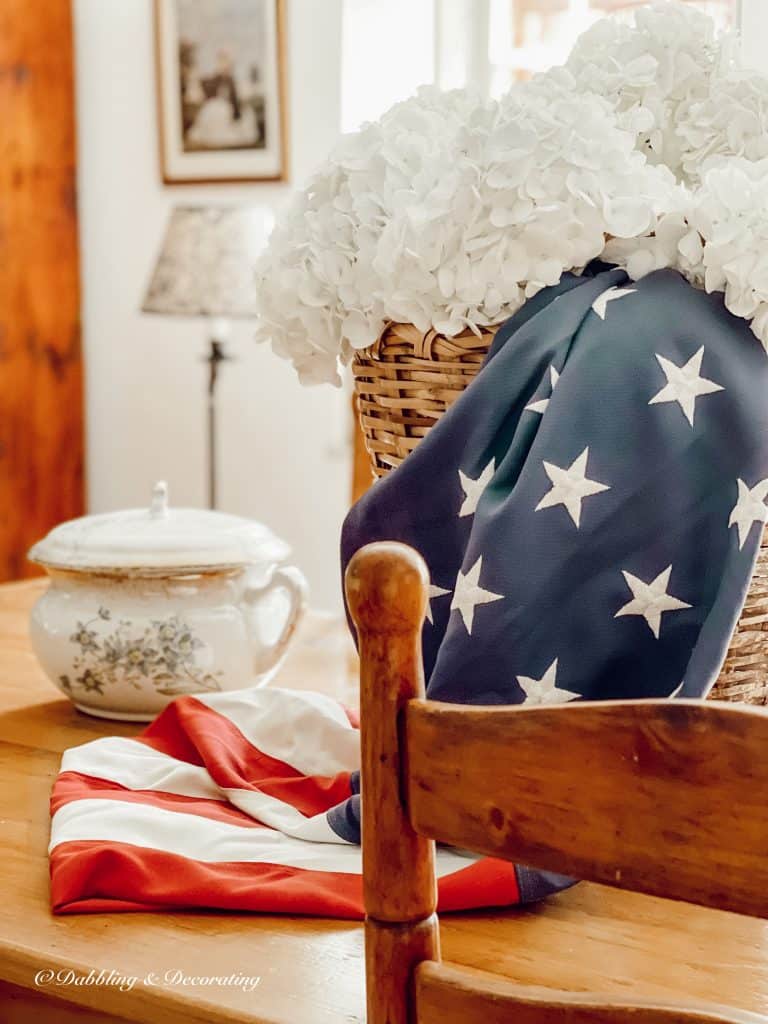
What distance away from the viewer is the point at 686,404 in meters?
0.74

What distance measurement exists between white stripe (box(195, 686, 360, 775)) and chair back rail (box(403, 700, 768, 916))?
446mm

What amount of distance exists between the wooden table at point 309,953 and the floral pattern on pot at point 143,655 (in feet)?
0.85

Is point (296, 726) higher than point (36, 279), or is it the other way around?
point (36, 279)

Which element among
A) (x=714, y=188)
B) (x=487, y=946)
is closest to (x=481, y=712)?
(x=487, y=946)

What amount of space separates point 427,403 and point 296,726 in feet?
0.94

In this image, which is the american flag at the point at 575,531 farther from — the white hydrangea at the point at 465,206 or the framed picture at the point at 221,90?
the framed picture at the point at 221,90

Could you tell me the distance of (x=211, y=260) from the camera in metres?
2.71

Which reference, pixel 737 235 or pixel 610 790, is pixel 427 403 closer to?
pixel 737 235

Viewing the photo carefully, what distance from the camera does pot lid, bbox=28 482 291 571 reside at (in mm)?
1084

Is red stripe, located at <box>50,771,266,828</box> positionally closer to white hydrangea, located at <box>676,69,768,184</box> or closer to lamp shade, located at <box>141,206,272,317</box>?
white hydrangea, located at <box>676,69,768,184</box>

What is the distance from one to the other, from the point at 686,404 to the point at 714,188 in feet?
0.41

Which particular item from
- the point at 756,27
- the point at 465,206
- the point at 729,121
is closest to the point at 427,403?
the point at 465,206

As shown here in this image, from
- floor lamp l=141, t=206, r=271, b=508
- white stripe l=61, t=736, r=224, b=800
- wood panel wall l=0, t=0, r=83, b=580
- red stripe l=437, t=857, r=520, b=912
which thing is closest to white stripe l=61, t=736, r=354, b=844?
white stripe l=61, t=736, r=224, b=800

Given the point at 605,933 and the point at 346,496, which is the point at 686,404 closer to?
the point at 605,933
